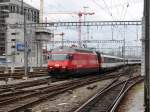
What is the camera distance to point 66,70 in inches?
1484

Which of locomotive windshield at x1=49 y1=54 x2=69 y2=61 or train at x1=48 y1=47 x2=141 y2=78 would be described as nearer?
train at x1=48 y1=47 x2=141 y2=78

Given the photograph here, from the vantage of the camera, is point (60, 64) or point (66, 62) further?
point (66, 62)

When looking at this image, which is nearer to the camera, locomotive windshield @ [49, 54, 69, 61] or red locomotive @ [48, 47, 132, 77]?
red locomotive @ [48, 47, 132, 77]

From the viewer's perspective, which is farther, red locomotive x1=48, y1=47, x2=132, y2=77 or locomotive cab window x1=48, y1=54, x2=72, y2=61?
locomotive cab window x1=48, y1=54, x2=72, y2=61

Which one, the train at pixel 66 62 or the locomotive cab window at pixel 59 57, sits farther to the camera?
the locomotive cab window at pixel 59 57

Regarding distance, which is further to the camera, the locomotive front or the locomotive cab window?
the locomotive cab window

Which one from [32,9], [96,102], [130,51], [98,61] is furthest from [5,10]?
[96,102]

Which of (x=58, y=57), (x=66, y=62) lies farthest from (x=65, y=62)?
(x=58, y=57)

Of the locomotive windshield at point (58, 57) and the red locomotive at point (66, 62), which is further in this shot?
the locomotive windshield at point (58, 57)

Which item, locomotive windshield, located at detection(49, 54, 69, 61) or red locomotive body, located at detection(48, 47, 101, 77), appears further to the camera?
locomotive windshield, located at detection(49, 54, 69, 61)

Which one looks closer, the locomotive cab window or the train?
the train

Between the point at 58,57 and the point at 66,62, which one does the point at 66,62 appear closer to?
the point at 66,62

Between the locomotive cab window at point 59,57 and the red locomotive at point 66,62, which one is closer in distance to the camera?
the red locomotive at point 66,62

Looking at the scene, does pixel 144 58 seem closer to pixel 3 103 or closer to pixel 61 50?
pixel 3 103
